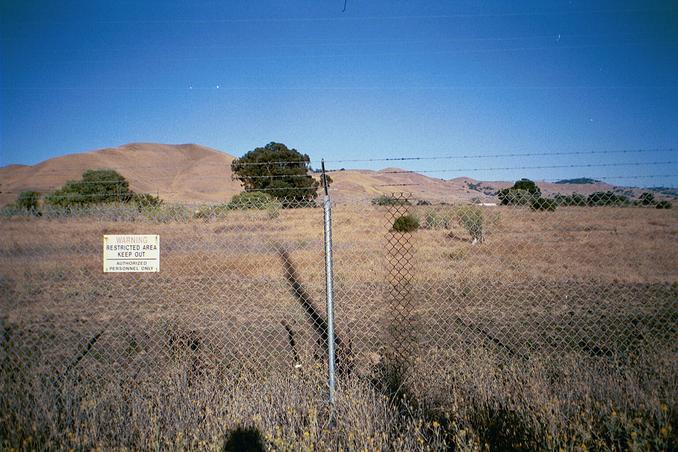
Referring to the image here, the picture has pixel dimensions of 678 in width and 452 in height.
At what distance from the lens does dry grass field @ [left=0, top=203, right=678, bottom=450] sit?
137 inches

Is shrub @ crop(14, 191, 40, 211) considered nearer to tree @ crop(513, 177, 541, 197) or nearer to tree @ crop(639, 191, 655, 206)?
tree @ crop(513, 177, 541, 197)

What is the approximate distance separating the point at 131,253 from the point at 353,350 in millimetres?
3266

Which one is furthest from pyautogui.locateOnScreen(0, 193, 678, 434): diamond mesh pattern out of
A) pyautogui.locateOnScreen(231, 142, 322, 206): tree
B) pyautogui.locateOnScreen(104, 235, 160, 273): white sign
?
pyautogui.locateOnScreen(231, 142, 322, 206): tree

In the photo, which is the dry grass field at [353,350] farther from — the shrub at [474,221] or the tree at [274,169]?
the tree at [274,169]

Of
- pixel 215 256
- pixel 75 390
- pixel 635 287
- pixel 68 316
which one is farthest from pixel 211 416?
pixel 215 256

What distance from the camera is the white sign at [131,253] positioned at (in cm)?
453

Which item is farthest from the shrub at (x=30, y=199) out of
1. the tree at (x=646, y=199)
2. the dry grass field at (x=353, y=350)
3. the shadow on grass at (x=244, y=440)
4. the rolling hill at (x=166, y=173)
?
the rolling hill at (x=166, y=173)

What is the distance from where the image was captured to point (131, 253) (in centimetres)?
457

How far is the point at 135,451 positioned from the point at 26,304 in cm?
693

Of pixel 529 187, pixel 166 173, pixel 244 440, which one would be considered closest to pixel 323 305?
pixel 244 440

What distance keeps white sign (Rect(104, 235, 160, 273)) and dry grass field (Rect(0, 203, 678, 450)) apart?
0.95m

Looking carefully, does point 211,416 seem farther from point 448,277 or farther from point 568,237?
point 568,237

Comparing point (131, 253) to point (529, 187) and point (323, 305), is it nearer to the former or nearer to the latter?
point (323, 305)

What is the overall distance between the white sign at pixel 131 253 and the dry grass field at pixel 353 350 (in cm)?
95
